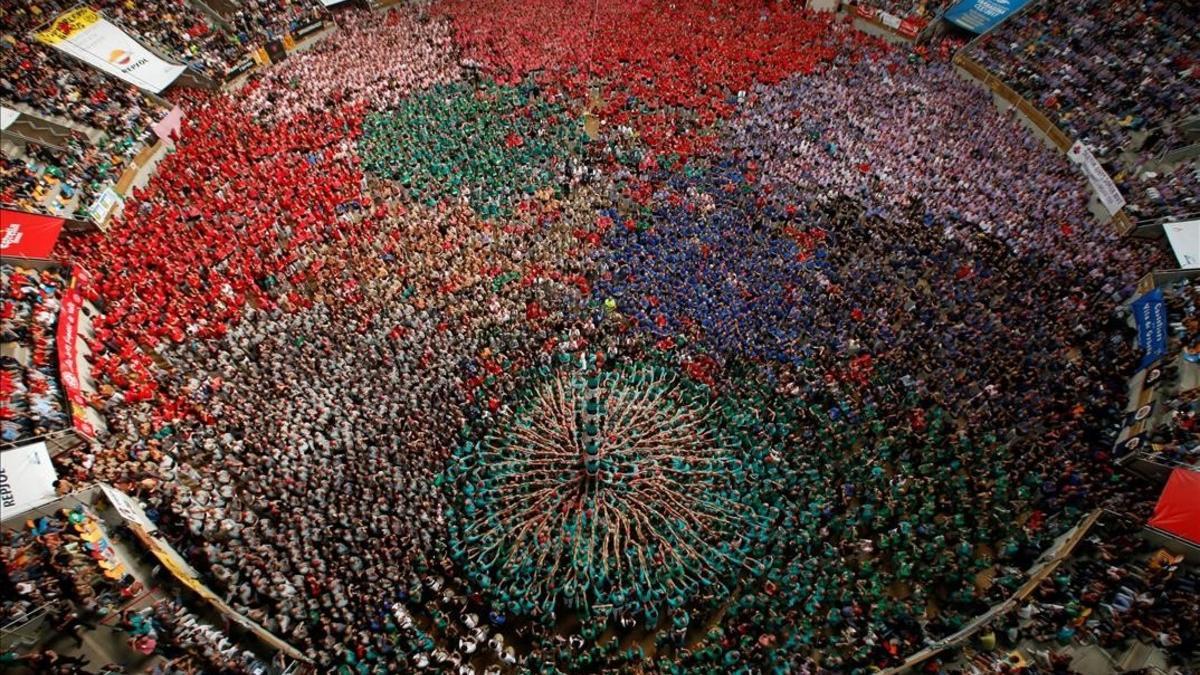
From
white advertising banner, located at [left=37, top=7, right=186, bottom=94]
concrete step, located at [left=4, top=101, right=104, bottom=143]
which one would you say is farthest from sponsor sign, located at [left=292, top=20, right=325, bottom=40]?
concrete step, located at [left=4, top=101, right=104, bottom=143]

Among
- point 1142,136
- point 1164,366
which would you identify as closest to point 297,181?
point 1164,366

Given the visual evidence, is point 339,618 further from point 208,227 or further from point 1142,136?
point 1142,136

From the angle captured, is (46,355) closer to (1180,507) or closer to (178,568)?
(178,568)

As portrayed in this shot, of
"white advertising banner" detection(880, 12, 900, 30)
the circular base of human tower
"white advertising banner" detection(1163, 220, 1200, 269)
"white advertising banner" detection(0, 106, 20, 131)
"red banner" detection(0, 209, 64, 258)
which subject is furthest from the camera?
"white advertising banner" detection(880, 12, 900, 30)

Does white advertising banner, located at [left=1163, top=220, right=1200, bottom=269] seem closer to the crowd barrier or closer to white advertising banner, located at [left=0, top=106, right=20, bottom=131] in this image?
the crowd barrier

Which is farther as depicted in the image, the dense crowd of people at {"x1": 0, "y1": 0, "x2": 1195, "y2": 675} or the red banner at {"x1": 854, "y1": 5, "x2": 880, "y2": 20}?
the red banner at {"x1": 854, "y1": 5, "x2": 880, "y2": 20}

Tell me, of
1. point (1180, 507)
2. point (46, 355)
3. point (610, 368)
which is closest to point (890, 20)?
point (610, 368)
